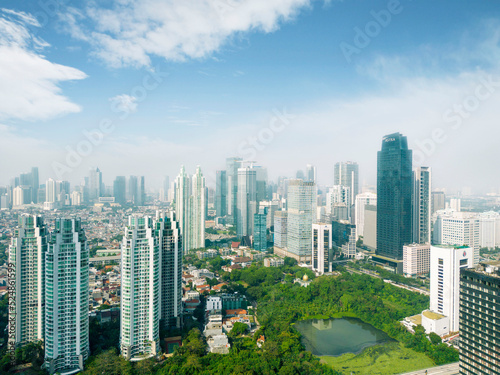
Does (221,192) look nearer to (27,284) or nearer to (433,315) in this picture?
(433,315)

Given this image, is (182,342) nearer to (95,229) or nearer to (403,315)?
(403,315)

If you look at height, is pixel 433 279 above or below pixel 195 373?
above

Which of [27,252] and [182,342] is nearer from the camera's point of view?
[27,252]

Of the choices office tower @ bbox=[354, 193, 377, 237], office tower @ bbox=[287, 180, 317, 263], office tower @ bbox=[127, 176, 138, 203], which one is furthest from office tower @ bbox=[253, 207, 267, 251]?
office tower @ bbox=[127, 176, 138, 203]

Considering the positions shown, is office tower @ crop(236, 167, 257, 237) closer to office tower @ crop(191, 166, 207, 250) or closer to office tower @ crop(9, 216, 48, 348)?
office tower @ crop(191, 166, 207, 250)

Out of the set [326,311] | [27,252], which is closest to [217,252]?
[326,311]

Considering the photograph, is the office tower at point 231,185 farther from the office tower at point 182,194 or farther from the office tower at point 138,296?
the office tower at point 138,296

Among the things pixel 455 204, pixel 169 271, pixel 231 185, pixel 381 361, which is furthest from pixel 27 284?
pixel 231 185
